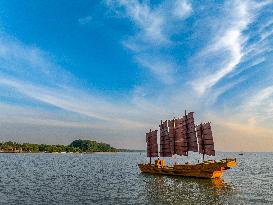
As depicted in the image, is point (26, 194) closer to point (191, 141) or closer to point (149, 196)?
point (149, 196)

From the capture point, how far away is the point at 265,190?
169 feet

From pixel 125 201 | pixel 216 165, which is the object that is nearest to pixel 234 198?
pixel 125 201

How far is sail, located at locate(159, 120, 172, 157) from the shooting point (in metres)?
78.3

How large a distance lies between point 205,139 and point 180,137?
6.76m

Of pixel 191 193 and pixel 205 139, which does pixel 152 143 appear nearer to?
pixel 205 139

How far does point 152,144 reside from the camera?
82.8m

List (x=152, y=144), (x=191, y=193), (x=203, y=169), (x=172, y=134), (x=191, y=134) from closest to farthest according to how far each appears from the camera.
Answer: (x=191, y=193) < (x=203, y=169) < (x=191, y=134) < (x=172, y=134) < (x=152, y=144)

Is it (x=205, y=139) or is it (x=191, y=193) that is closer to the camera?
(x=191, y=193)

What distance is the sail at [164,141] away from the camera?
257ft

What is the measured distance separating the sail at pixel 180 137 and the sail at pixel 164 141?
7.76 ft

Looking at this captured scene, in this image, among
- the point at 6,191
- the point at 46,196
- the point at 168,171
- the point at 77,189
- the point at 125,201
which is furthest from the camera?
the point at 168,171

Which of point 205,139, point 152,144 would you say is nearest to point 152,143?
point 152,144

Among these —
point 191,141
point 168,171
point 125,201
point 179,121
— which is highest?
point 179,121

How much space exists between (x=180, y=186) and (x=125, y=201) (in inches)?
692
